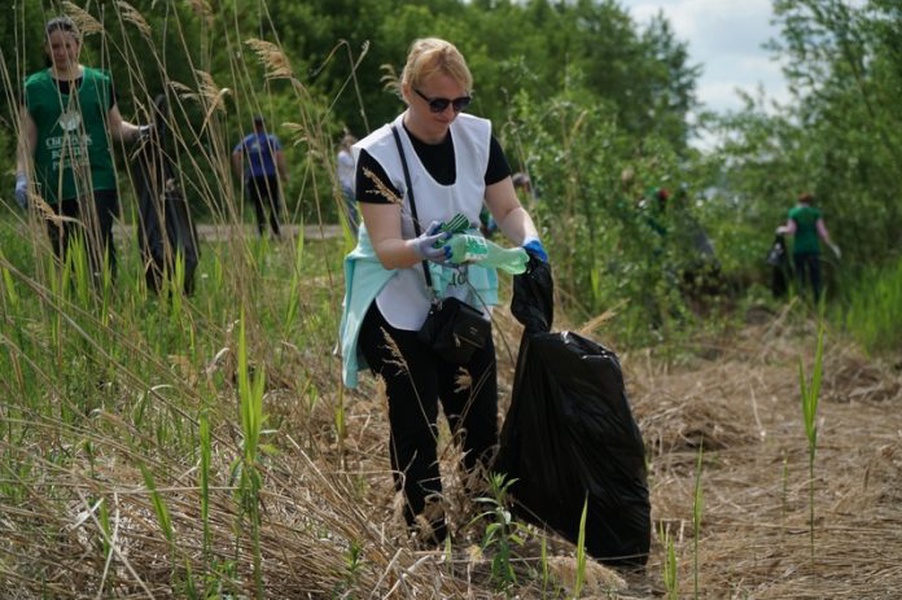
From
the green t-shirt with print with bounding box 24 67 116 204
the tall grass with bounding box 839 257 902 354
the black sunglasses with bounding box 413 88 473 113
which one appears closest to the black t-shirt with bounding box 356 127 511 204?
the black sunglasses with bounding box 413 88 473 113

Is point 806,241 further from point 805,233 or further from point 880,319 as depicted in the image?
point 880,319

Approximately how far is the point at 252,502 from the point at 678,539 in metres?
1.94

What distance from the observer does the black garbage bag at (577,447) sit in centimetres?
404

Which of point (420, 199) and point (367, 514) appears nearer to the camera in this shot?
point (367, 514)

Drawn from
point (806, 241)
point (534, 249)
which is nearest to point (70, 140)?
point (534, 249)

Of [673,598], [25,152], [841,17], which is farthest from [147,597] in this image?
[841,17]

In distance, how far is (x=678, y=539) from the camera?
458cm

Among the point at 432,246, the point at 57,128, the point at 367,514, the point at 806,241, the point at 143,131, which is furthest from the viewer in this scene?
the point at 806,241

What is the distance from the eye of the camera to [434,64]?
3.86 metres

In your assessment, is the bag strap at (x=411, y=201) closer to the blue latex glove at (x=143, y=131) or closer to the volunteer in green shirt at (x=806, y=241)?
the blue latex glove at (x=143, y=131)

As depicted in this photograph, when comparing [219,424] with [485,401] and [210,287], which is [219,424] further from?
[210,287]

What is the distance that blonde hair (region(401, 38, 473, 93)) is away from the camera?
3863 millimetres

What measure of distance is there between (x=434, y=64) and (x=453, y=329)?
2.21 feet

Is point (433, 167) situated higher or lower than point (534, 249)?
higher
